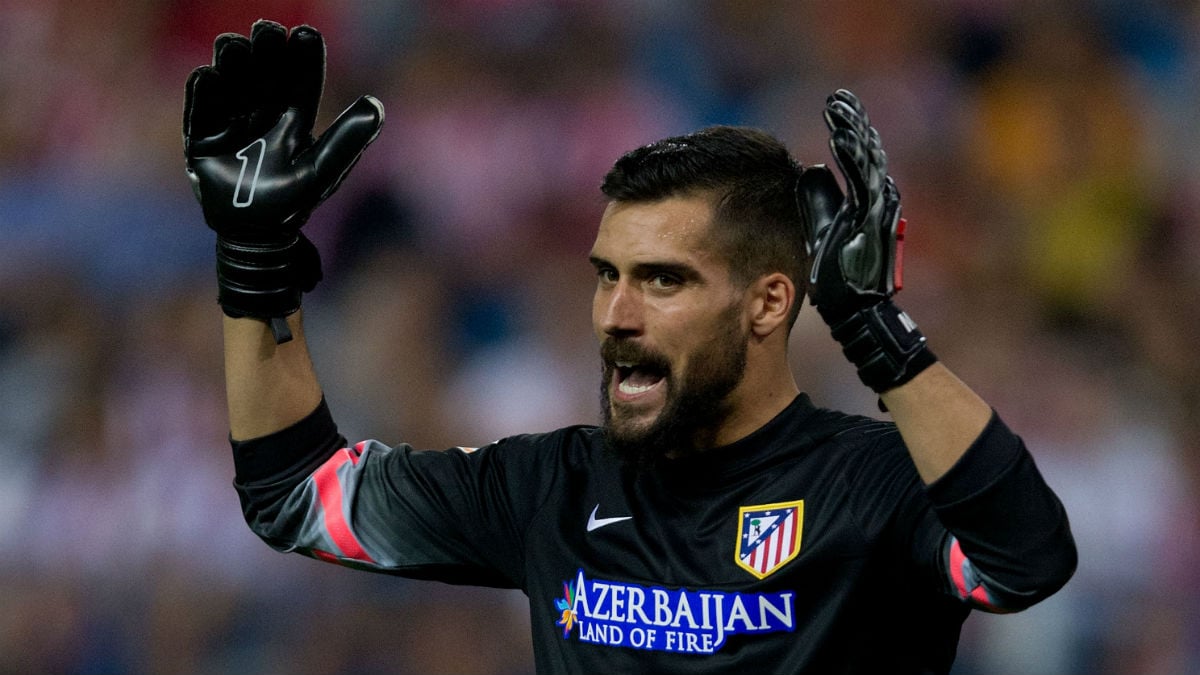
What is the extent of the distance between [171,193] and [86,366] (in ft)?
2.83

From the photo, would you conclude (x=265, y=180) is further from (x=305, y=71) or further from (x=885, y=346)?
(x=885, y=346)

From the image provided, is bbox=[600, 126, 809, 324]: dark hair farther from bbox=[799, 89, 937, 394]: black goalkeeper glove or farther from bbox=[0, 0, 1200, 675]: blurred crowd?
bbox=[0, 0, 1200, 675]: blurred crowd

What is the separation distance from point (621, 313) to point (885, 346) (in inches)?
23.6

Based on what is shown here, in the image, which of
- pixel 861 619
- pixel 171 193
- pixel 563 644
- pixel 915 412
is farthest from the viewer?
pixel 171 193

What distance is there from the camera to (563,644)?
3029mm

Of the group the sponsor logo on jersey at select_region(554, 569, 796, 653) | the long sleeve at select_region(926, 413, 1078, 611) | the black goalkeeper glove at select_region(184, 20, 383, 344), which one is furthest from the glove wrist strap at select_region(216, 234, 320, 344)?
the long sleeve at select_region(926, 413, 1078, 611)

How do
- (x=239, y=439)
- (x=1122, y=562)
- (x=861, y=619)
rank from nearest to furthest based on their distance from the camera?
1. (x=861, y=619)
2. (x=239, y=439)
3. (x=1122, y=562)

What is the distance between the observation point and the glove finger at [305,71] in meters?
3.09

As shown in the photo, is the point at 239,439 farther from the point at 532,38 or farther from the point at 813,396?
the point at 532,38

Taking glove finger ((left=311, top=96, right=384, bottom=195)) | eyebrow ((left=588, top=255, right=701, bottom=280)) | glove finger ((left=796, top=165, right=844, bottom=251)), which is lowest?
eyebrow ((left=588, top=255, right=701, bottom=280))

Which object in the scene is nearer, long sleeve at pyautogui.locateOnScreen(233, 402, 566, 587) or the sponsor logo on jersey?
the sponsor logo on jersey

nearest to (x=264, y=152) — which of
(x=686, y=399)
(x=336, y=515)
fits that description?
(x=336, y=515)

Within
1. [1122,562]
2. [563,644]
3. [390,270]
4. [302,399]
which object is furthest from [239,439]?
[1122,562]

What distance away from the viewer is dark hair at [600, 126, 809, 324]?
10.0 ft
